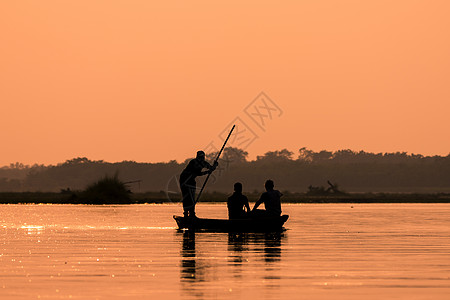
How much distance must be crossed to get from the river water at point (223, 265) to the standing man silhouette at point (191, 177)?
2054 millimetres

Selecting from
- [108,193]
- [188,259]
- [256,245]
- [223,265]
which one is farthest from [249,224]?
[108,193]

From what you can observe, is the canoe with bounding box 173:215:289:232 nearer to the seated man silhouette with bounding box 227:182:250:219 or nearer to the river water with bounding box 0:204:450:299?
the river water with bounding box 0:204:450:299

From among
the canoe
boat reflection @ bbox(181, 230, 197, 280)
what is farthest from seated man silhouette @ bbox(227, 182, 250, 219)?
boat reflection @ bbox(181, 230, 197, 280)

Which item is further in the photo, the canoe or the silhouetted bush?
the silhouetted bush

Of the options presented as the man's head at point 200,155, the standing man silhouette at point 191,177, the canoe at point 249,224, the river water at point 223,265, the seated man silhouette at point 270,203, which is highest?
the man's head at point 200,155

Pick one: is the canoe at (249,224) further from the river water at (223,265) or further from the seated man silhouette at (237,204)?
the seated man silhouette at (237,204)

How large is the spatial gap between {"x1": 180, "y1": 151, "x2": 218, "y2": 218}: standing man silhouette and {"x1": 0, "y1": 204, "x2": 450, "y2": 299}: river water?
205 centimetres

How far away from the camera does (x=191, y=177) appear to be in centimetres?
3538

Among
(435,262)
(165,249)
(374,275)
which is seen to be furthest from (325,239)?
(374,275)

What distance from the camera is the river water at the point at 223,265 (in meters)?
16.3

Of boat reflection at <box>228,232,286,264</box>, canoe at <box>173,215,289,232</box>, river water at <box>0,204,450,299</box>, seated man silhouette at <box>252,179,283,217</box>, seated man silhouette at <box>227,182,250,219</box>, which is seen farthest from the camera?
seated man silhouette at <box>227,182,250,219</box>

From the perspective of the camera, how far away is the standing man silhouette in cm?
3516

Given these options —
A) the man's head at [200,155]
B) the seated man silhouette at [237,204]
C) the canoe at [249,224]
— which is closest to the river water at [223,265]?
the canoe at [249,224]

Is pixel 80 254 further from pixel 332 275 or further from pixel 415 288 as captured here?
pixel 415 288
